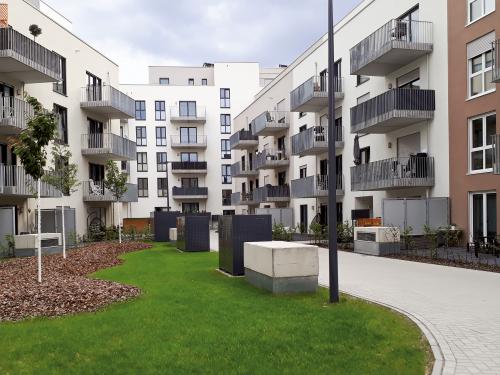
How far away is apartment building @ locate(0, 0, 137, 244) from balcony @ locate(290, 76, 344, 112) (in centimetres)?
1167

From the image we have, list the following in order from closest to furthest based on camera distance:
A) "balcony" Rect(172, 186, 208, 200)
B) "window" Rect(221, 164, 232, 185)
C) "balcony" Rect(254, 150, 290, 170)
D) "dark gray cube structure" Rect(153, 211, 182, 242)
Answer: "dark gray cube structure" Rect(153, 211, 182, 242), "balcony" Rect(254, 150, 290, 170), "balcony" Rect(172, 186, 208, 200), "window" Rect(221, 164, 232, 185)

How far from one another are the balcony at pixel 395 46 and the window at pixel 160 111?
133 feet

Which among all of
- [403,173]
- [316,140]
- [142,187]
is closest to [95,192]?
[316,140]

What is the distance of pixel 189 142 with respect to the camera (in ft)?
204

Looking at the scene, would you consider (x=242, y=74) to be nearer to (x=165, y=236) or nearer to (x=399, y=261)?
(x=165, y=236)

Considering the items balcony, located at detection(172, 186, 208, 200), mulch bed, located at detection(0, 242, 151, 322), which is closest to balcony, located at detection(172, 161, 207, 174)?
balcony, located at detection(172, 186, 208, 200)

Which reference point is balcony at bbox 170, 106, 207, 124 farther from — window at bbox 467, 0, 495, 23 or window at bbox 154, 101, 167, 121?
window at bbox 467, 0, 495, 23

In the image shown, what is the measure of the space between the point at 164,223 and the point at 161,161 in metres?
33.4

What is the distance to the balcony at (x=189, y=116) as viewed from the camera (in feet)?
202

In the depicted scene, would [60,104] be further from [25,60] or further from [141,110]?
[141,110]

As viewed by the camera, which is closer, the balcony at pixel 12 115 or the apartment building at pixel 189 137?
the balcony at pixel 12 115

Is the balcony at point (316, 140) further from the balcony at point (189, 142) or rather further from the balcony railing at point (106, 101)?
the balcony at point (189, 142)

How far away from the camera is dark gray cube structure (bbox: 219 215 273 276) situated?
12531 millimetres

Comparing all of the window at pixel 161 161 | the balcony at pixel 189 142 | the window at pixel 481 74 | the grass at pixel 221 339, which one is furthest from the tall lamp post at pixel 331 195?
the window at pixel 161 161
